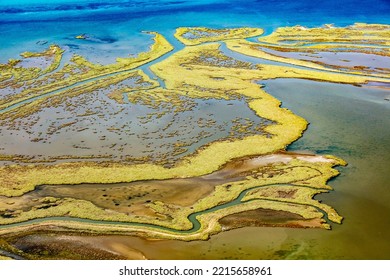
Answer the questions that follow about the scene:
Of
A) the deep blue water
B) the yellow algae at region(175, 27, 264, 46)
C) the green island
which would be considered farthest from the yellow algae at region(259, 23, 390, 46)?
the green island

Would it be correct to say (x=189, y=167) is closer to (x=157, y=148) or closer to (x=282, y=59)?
(x=157, y=148)

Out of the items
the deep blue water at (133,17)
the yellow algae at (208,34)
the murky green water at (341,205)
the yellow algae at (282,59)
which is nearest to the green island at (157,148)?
the yellow algae at (282,59)

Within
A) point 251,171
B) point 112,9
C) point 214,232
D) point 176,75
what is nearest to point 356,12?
point 112,9

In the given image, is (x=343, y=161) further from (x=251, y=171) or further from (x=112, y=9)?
(x=112, y=9)

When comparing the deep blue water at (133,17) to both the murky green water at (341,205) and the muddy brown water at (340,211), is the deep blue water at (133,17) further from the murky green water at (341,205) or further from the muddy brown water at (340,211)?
the muddy brown water at (340,211)

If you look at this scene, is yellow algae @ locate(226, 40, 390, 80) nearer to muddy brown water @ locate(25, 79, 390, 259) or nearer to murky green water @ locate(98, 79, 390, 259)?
murky green water @ locate(98, 79, 390, 259)

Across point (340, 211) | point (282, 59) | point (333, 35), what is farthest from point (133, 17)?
point (340, 211)

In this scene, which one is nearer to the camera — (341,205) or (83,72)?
(341,205)
